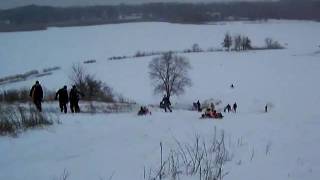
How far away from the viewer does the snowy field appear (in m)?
6.93

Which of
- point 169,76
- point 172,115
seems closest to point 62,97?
point 172,115

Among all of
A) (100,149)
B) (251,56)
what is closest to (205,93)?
(251,56)

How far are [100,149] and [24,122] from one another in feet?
8.73

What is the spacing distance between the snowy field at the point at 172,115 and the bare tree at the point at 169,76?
1.12 meters

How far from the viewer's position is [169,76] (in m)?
54.1

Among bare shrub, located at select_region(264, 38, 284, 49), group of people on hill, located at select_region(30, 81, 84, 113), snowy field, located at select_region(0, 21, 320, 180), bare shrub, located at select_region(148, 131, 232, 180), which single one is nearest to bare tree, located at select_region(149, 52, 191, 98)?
snowy field, located at select_region(0, 21, 320, 180)

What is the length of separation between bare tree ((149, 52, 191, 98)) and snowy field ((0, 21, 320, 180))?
1.12m

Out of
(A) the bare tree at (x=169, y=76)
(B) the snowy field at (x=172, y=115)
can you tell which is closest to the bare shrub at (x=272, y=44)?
(B) the snowy field at (x=172, y=115)

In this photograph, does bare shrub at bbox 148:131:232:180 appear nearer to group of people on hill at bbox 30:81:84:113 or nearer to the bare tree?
group of people on hill at bbox 30:81:84:113

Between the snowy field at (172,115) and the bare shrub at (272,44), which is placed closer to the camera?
the snowy field at (172,115)

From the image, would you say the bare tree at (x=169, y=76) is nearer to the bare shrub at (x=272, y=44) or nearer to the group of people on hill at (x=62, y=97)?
the group of people on hill at (x=62, y=97)

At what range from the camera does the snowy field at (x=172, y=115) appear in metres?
6.93

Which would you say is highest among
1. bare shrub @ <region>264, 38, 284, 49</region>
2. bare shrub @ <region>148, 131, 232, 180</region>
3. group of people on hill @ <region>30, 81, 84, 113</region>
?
bare shrub @ <region>148, 131, 232, 180</region>

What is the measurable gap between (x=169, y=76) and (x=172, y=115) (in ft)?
124
